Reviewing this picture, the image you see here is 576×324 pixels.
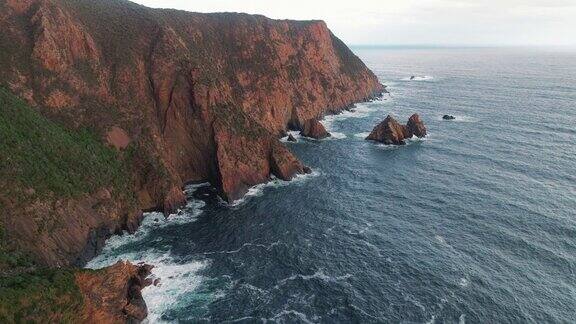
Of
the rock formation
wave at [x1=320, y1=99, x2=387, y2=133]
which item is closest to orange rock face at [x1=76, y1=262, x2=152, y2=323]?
the rock formation

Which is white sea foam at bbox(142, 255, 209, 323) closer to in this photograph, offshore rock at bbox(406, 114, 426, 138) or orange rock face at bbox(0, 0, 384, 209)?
→ orange rock face at bbox(0, 0, 384, 209)

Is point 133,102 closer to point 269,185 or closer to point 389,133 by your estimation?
point 269,185

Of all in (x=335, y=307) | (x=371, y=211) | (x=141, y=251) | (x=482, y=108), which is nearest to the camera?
(x=335, y=307)

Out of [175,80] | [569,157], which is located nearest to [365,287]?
[175,80]

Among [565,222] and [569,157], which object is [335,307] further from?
[569,157]

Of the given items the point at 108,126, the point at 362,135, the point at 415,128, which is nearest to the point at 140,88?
the point at 108,126

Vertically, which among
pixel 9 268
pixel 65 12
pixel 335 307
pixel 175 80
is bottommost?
pixel 335 307
